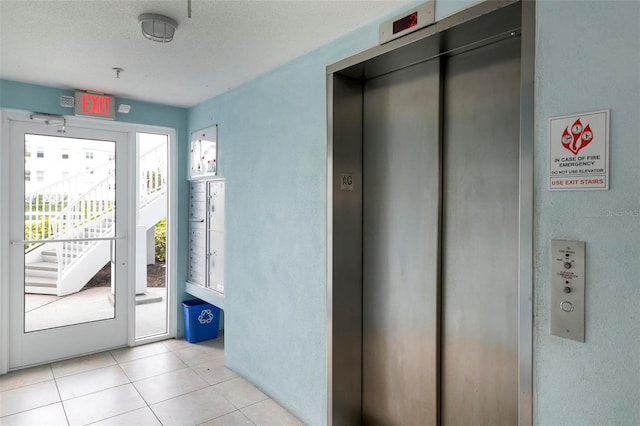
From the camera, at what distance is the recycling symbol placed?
4113mm

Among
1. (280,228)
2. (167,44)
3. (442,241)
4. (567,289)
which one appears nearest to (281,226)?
(280,228)

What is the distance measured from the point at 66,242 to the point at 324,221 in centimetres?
273

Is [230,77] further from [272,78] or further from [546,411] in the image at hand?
[546,411]

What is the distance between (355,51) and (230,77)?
4.22ft

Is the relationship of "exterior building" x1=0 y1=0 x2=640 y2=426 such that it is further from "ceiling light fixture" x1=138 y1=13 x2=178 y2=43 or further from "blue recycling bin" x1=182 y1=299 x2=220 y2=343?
"ceiling light fixture" x1=138 y1=13 x2=178 y2=43

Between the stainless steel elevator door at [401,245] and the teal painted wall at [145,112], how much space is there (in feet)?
8.30

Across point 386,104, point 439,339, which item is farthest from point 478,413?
point 386,104

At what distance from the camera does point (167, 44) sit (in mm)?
2406

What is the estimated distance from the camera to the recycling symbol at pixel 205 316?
411 centimetres

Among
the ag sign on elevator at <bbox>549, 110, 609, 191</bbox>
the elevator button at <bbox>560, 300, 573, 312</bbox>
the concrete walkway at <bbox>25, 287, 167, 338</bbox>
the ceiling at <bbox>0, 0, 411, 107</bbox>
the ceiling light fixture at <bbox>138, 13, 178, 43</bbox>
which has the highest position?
the ceiling at <bbox>0, 0, 411, 107</bbox>

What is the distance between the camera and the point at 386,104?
89.4 inches

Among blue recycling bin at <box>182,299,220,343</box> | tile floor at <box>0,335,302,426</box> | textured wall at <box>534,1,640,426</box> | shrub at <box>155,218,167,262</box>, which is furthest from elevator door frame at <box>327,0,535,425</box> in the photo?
shrub at <box>155,218,167,262</box>

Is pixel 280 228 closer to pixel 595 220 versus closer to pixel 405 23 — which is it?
Result: pixel 405 23

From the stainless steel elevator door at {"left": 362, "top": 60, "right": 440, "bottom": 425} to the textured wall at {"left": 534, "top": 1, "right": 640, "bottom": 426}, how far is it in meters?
0.63
